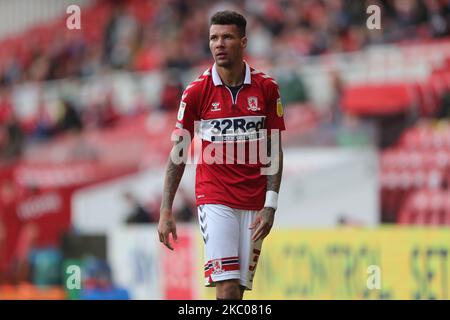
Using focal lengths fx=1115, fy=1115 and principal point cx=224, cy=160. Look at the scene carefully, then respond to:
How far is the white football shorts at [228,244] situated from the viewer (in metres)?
7.28

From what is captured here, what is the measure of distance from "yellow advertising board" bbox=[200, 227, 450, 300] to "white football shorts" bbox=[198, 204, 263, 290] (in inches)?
173

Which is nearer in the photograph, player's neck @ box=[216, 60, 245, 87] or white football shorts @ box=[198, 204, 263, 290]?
white football shorts @ box=[198, 204, 263, 290]

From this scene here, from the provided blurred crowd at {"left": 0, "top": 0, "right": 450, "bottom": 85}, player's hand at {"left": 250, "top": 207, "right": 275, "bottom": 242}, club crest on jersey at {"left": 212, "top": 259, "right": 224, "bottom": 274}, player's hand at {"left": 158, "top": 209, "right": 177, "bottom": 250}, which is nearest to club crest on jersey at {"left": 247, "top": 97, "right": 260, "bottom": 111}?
player's hand at {"left": 250, "top": 207, "right": 275, "bottom": 242}

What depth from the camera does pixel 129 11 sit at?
85.6 feet

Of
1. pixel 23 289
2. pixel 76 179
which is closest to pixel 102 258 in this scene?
pixel 23 289

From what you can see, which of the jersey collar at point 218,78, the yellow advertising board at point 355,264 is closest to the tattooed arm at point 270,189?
the jersey collar at point 218,78

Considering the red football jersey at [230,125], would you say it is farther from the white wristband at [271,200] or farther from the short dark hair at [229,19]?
the short dark hair at [229,19]

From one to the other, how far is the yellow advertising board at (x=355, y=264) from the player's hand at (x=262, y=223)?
4.47 meters

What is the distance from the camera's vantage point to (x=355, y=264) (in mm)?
12508

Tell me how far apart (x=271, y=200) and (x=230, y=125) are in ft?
1.85

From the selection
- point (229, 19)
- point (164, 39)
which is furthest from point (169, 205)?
point (164, 39)

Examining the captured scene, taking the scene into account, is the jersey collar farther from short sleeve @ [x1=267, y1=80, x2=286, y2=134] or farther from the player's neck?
short sleeve @ [x1=267, y1=80, x2=286, y2=134]

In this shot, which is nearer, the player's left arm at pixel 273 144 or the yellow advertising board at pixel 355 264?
the player's left arm at pixel 273 144

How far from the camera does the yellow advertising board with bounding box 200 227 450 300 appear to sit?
11554 millimetres
